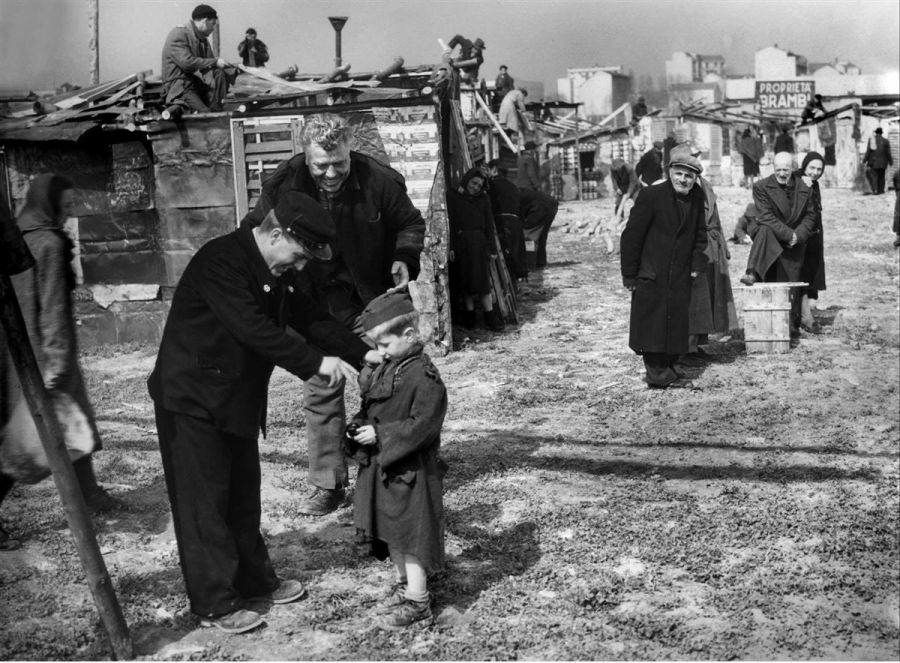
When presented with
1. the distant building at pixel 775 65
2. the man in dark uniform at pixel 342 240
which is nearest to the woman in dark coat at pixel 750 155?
the distant building at pixel 775 65

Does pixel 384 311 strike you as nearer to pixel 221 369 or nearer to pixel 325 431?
pixel 221 369

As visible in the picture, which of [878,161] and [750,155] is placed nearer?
[878,161]

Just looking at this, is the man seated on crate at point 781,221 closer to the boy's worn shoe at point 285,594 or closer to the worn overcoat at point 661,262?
the worn overcoat at point 661,262

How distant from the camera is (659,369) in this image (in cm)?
933

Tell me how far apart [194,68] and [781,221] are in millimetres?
6375

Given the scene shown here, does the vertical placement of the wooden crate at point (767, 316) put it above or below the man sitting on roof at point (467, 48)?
below

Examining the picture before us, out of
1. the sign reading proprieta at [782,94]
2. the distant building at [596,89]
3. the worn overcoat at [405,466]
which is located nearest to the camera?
the worn overcoat at [405,466]

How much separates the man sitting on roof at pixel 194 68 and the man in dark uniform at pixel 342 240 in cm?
639

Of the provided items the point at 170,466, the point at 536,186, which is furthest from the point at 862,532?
the point at 536,186

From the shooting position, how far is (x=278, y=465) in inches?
281

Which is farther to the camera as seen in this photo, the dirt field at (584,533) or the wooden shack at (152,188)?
the wooden shack at (152,188)

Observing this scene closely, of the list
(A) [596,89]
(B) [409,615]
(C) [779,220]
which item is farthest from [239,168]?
(A) [596,89]

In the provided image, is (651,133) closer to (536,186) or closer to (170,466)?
(536,186)

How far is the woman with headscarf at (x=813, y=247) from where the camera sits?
1111 cm
